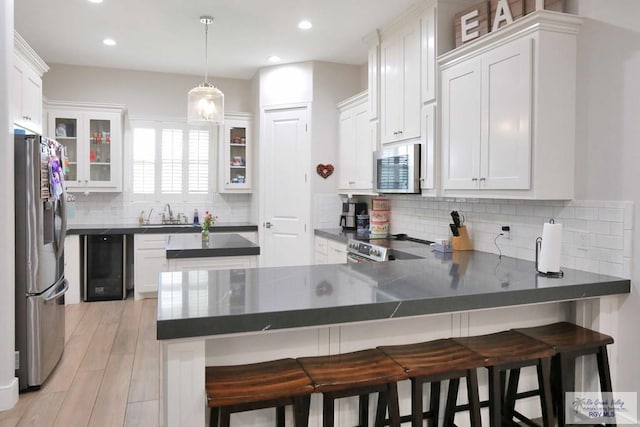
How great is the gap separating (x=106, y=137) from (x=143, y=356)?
10.3ft

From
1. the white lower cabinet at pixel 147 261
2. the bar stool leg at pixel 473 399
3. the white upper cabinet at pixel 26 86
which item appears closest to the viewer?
the bar stool leg at pixel 473 399

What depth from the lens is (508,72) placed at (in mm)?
2797

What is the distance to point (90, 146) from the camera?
18.7 feet

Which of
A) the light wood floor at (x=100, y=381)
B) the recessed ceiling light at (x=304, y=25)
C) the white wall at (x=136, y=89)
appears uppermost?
the recessed ceiling light at (x=304, y=25)

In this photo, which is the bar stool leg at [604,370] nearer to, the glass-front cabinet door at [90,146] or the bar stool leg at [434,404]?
the bar stool leg at [434,404]

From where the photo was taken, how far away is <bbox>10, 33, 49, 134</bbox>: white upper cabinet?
354cm

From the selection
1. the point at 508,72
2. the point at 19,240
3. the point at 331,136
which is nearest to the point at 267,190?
the point at 331,136

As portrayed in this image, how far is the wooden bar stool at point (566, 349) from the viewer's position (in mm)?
2242

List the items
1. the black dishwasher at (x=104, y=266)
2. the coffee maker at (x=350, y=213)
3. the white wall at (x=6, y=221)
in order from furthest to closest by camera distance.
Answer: the black dishwasher at (x=104, y=266), the coffee maker at (x=350, y=213), the white wall at (x=6, y=221)

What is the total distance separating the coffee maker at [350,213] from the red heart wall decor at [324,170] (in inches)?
16.0

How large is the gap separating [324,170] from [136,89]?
2768 millimetres

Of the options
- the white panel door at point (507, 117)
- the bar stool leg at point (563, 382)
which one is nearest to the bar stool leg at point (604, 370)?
the bar stool leg at point (563, 382)

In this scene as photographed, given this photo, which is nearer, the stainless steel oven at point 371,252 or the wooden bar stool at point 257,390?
the wooden bar stool at point 257,390

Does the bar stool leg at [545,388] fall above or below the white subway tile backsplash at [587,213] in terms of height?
below
